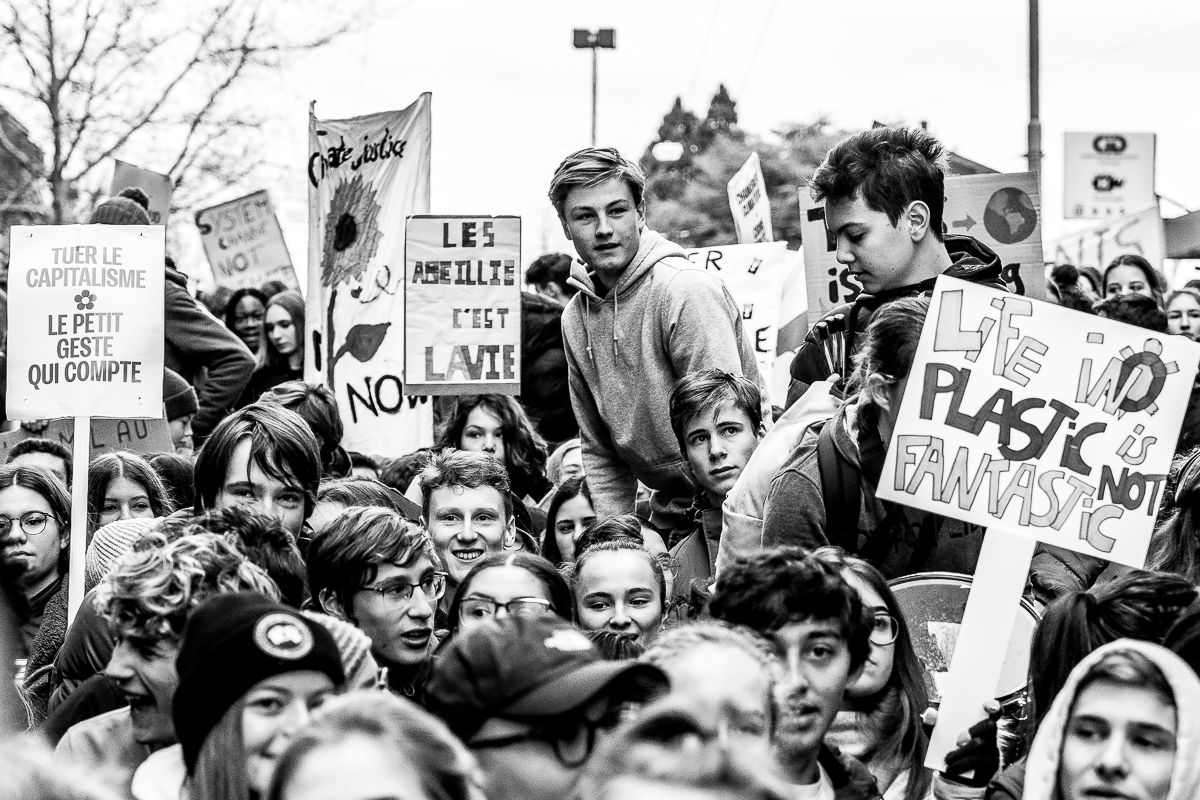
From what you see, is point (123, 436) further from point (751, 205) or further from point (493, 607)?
point (751, 205)

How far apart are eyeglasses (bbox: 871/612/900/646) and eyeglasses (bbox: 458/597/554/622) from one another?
921mm

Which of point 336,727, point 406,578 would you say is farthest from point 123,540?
point 336,727

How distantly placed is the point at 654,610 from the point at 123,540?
1644 mm

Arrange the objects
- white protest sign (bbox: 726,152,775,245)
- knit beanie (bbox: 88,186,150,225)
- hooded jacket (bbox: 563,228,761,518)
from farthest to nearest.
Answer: white protest sign (bbox: 726,152,775,245)
knit beanie (bbox: 88,186,150,225)
hooded jacket (bbox: 563,228,761,518)

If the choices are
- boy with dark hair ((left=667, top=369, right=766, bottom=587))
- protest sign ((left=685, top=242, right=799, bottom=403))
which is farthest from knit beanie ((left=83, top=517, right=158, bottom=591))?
protest sign ((left=685, top=242, right=799, bottom=403))

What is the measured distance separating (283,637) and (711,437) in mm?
2550

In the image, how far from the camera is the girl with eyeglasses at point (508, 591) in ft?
14.6

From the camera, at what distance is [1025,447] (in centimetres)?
394

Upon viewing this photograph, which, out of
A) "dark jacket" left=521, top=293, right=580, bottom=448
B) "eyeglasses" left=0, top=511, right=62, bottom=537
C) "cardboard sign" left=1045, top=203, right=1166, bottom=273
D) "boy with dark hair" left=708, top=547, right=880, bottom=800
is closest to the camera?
"boy with dark hair" left=708, top=547, right=880, bottom=800

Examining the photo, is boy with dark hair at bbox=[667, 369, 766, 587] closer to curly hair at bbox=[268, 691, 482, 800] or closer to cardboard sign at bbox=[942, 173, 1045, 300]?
cardboard sign at bbox=[942, 173, 1045, 300]

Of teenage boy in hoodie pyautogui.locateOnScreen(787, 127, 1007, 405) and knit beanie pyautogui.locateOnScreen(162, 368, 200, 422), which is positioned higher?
teenage boy in hoodie pyautogui.locateOnScreen(787, 127, 1007, 405)

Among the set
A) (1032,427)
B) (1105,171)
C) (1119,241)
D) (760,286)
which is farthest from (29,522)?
(1105,171)

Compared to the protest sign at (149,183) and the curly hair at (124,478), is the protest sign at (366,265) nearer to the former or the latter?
the curly hair at (124,478)

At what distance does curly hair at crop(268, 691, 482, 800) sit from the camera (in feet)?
7.43
